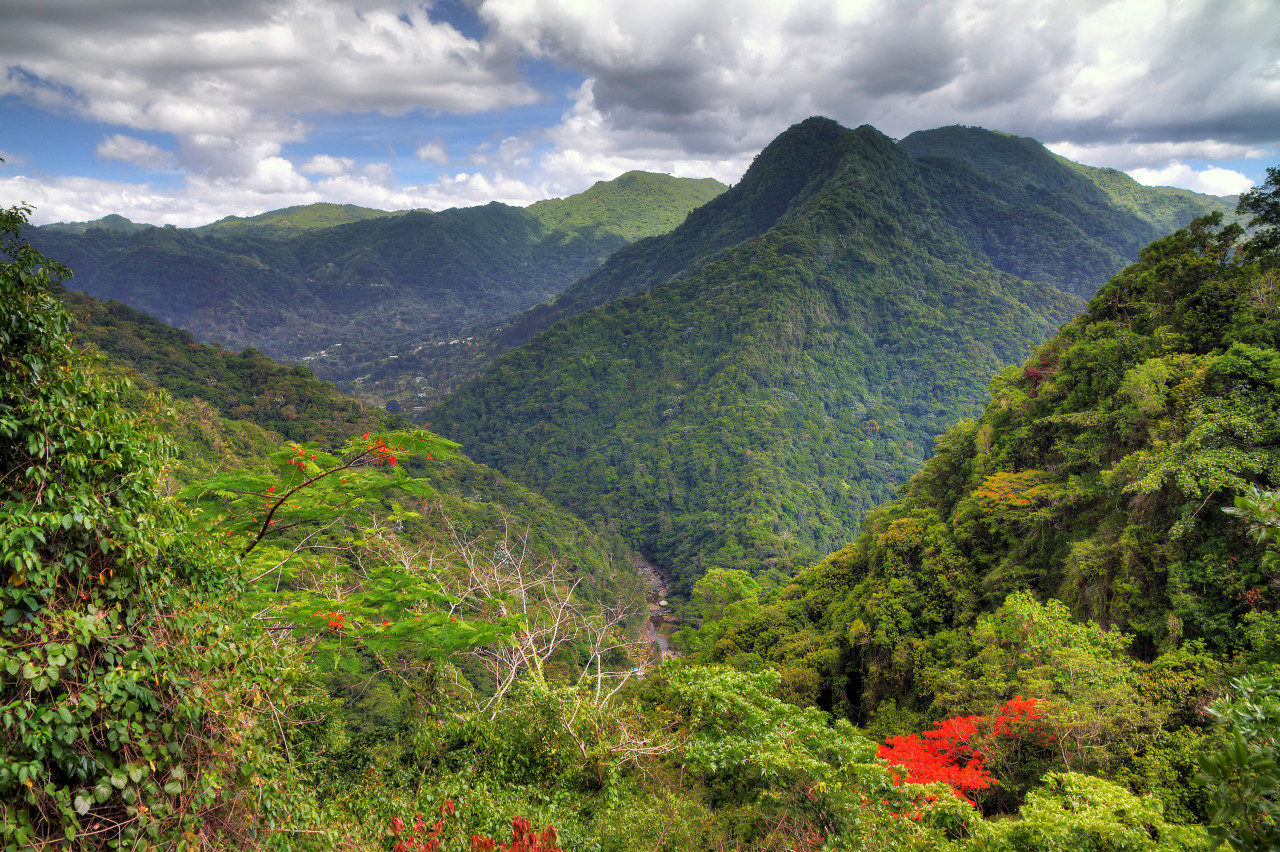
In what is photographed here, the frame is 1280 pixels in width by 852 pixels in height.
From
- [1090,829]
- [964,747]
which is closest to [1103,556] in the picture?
[964,747]

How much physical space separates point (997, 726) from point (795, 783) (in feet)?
19.8

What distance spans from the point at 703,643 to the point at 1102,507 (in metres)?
23.5

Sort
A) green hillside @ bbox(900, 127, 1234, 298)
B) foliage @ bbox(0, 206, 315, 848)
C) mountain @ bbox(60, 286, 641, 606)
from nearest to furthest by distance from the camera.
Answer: foliage @ bbox(0, 206, 315, 848)
mountain @ bbox(60, 286, 641, 606)
green hillside @ bbox(900, 127, 1234, 298)

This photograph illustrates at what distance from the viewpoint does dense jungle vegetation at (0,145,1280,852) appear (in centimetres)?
400

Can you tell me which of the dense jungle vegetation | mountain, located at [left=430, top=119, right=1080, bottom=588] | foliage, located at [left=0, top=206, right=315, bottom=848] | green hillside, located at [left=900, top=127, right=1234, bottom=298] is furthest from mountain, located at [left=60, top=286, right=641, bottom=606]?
green hillside, located at [left=900, top=127, right=1234, bottom=298]

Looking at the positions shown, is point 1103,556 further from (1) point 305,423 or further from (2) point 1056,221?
(2) point 1056,221

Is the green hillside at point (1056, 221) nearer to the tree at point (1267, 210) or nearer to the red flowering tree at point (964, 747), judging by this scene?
the tree at point (1267, 210)

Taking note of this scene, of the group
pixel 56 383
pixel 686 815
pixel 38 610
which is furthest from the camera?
pixel 686 815

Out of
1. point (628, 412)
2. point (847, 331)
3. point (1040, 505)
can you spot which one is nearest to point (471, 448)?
point (628, 412)

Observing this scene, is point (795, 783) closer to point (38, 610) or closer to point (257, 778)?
point (257, 778)

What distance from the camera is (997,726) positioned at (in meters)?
13.6

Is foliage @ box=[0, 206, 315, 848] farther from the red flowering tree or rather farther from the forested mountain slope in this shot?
the forested mountain slope

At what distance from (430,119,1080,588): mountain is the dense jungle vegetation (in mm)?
45841

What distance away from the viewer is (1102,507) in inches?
749
